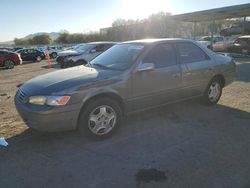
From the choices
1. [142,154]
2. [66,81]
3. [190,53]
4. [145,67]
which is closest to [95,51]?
[190,53]

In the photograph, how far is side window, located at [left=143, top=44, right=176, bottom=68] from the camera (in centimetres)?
531

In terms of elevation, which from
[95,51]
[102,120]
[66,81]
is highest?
[66,81]

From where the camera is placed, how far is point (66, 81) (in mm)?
4613

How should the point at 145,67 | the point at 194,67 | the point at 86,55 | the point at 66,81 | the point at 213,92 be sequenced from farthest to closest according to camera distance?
the point at 86,55
the point at 213,92
the point at 194,67
the point at 145,67
the point at 66,81

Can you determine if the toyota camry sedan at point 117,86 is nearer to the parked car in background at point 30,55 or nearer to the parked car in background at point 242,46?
the parked car in background at point 242,46

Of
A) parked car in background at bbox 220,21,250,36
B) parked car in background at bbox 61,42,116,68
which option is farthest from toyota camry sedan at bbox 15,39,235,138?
parked car in background at bbox 220,21,250,36

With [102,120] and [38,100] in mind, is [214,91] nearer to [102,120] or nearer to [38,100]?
[102,120]

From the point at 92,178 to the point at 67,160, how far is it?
2.23ft

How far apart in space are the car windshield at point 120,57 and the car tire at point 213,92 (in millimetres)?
2090

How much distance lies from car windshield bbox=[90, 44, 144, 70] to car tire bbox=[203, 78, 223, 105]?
2.09 m

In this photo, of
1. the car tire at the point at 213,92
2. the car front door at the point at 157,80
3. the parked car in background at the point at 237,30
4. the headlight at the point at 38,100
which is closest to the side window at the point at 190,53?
the car front door at the point at 157,80

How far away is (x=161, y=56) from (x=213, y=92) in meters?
1.90

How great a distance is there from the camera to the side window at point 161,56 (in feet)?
17.4

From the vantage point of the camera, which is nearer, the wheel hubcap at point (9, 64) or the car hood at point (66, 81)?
the car hood at point (66, 81)
